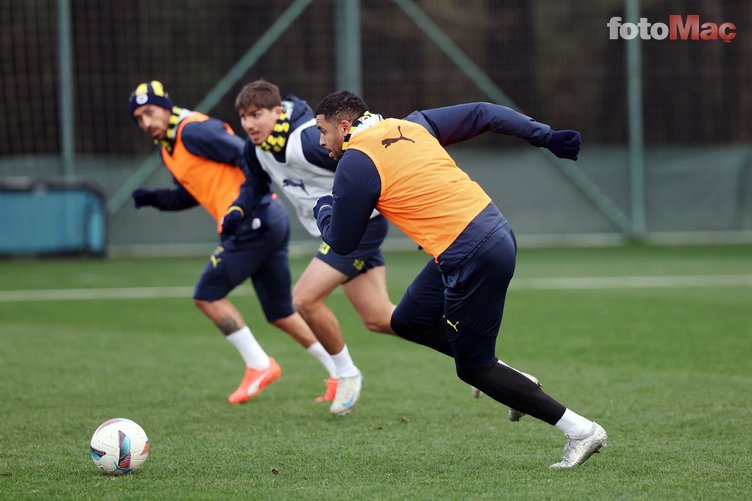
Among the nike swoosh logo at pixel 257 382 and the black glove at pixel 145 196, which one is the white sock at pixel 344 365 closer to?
the nike swoosh logo at pixel 257 382

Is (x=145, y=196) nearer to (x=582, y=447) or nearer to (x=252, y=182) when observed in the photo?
(x=252, y=182)

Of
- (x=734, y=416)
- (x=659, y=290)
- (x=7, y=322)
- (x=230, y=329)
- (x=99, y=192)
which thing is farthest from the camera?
(x=99, y=192)

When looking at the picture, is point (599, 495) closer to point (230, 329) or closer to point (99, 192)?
point (230, 329)

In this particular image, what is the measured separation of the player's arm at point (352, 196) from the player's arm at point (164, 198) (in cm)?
335

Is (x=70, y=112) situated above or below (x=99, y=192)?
above

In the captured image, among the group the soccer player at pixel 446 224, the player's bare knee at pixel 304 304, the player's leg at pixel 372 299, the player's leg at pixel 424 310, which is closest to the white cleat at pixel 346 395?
the player's leg at pixel 372 299

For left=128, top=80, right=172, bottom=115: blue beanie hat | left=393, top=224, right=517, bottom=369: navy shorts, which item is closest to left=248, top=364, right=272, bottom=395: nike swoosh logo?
left=128, top=80, right=172, bottom=115: blue beanie hat

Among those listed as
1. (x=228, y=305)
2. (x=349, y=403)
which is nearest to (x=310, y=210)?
(x=228, y=305)

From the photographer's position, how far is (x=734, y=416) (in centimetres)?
718

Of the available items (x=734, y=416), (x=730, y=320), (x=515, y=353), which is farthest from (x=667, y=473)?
(x=730, y=320)

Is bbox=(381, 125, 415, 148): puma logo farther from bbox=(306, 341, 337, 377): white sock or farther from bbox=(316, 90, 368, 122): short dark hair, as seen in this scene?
bbox=(306, 341, 337, 377): white sock

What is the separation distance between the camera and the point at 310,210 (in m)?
8.11

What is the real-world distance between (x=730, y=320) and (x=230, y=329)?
5623 mm

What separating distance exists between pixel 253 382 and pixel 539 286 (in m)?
7.74
